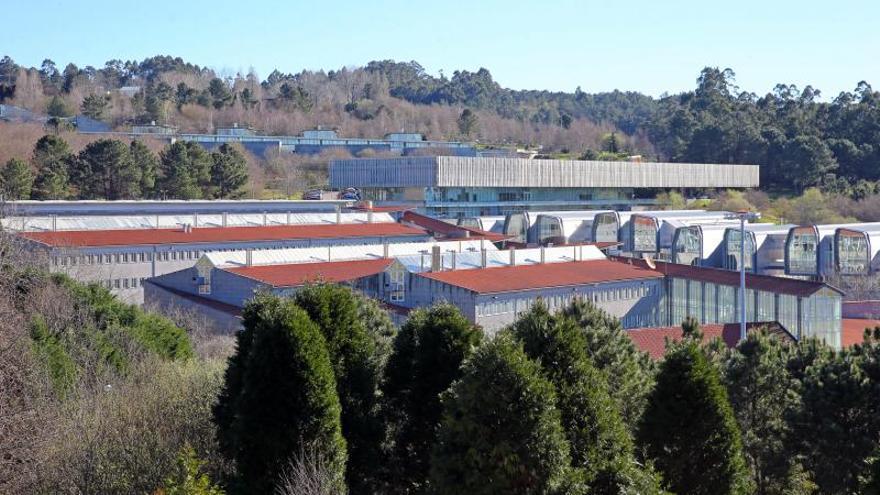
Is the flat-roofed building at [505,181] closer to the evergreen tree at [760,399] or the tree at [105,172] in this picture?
the tree at [105,172]

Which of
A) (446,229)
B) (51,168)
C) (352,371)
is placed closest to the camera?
(352,371)

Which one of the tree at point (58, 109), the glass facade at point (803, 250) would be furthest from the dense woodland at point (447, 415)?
the tree at point (58, 109)

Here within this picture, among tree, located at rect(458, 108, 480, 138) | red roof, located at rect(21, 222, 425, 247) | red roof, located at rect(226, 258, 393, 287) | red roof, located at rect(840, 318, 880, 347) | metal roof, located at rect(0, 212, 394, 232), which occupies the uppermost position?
tree, located at rect(458, 108, 480, 138)

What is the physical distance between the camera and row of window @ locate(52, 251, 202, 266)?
37.3 m

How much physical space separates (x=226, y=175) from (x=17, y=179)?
45.5 feet

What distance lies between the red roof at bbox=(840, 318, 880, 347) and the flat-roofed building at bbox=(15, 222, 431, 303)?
829 inches

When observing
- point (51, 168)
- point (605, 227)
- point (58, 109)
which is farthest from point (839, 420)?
point (58, 109)

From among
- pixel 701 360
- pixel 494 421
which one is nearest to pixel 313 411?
pixel 494 421

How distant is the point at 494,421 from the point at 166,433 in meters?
6.15

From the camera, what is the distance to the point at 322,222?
50.1 meters

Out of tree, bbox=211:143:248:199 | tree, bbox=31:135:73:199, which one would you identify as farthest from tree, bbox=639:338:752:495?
tree, bbox=211:143:248:199

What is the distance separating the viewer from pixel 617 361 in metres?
15.9

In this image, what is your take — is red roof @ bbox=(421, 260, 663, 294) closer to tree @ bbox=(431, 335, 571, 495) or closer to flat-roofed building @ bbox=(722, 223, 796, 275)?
flat-roofed building @ bbox=(722, 223, 796, 275)

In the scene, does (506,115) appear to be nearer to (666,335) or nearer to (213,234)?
(213,234)
